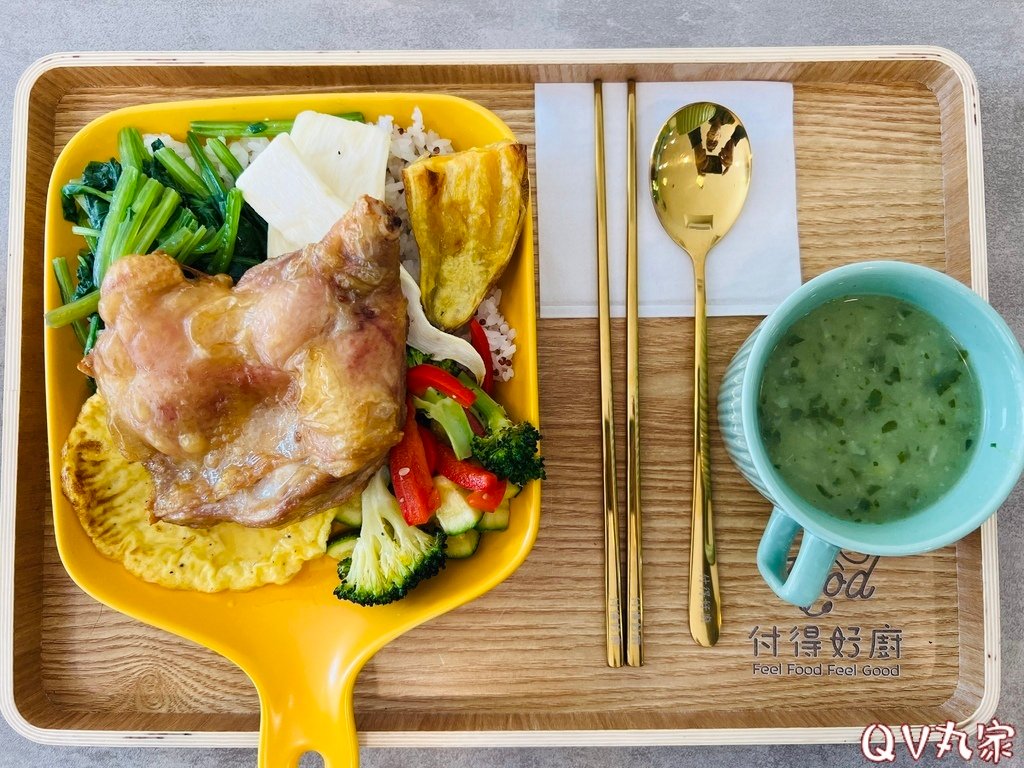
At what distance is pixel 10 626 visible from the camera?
171 cm

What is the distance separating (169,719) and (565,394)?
1.21 m

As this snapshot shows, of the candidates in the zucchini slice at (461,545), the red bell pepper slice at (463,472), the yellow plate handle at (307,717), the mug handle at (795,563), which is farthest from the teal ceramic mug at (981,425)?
the yellow plate handle at (307,717)

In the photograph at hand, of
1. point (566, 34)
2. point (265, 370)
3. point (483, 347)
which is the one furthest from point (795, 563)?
point (566, 34)

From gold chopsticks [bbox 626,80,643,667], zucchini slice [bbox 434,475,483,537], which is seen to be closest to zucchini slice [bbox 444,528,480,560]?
zucchini slice [bbox 434,475,483,537]

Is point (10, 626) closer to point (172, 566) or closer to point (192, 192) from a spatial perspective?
point (172, 566)

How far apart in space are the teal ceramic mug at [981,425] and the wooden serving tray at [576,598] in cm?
31

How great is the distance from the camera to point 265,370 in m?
1.40

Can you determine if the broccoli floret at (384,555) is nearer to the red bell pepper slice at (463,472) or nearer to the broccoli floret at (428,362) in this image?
the red bell pepper slice at (463,472)

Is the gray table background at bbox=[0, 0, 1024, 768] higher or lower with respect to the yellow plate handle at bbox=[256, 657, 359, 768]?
higher

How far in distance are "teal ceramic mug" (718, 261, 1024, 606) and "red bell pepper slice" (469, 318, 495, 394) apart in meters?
0.55

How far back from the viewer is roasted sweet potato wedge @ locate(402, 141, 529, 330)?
1593mm

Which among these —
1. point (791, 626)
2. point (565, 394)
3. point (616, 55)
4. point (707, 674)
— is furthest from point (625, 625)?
point (616, 55)

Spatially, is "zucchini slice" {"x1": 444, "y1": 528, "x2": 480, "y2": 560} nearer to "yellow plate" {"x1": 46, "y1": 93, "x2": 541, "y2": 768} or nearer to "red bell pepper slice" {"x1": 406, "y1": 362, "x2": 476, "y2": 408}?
"yellow plate" {"x1": 46, "y1": 93, "x2": 541, "y2": 768}

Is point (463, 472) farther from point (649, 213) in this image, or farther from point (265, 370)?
point (649, 213)
